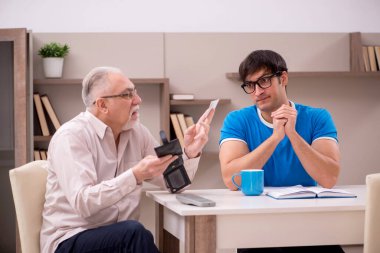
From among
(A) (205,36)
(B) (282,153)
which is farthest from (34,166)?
(A) (205,36)

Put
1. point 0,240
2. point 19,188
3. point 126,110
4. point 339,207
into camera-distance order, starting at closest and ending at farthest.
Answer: point 339,207 < point 19,188 < point 126,110 < point 0,240

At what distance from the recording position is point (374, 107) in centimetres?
535

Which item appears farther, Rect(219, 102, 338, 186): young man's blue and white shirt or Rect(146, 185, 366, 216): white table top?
Rect(219, 102, 338, 186): young man's blue and white shirt

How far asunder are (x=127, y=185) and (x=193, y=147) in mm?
496

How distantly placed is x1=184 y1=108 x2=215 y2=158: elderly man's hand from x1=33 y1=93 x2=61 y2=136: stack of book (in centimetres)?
232

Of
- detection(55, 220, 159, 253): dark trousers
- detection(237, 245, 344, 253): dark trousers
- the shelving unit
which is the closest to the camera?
detection(55, 220, 159, 253): dark trousers

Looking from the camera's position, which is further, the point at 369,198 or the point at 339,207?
the point at 339,207

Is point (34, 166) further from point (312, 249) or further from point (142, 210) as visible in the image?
point (142, 210)

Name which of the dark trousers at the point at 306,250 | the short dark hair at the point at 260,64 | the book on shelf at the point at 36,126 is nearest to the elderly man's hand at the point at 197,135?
the short dark hair at the point at 260,64

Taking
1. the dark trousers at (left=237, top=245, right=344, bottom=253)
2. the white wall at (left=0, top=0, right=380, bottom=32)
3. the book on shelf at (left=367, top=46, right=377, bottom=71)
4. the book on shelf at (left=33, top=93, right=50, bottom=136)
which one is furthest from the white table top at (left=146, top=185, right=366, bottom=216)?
the white wall at (left=0, top=0, right=380, bottom=32)

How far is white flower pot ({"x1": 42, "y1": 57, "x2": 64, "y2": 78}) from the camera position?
4.92m

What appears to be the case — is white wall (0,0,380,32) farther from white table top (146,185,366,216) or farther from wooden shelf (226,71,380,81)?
white table top (146,185,366,216)

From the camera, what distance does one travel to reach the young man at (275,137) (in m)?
2.92

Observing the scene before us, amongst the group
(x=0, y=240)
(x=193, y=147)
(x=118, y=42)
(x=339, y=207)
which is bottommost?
(x=0, y=240)
